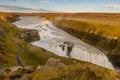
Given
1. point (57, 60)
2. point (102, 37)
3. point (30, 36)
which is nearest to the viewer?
point (57, 60)

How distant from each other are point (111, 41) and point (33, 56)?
38.5 m

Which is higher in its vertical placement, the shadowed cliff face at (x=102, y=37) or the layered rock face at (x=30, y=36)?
the shadowed cliff face at (x=102, y=37)

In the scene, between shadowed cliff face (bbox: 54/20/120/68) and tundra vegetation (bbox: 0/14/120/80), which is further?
shadowed cliff face (bbox: 54/20/120/68)

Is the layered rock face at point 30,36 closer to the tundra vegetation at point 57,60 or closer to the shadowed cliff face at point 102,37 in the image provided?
the tundra vegetation at point 57,60

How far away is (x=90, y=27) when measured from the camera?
16212 cm

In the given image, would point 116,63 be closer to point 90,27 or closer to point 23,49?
point 23,49

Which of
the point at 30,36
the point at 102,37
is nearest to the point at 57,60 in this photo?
the point at 102,37

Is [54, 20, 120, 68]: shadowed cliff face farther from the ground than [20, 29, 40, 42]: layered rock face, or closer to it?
farther from the ground

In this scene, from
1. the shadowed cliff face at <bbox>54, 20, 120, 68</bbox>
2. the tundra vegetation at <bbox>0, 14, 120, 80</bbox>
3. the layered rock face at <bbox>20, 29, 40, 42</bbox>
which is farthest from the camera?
the layered rock face at <bbox>20, 29, 40, 42</bbox>

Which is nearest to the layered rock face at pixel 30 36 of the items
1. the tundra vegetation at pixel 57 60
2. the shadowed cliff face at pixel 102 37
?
the tundra vegetation at pixel 57 60

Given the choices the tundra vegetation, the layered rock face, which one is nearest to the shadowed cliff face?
the tundra vegetation

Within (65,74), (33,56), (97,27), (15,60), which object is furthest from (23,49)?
(65,74)

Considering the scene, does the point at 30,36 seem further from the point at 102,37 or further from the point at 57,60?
the point at 57,60

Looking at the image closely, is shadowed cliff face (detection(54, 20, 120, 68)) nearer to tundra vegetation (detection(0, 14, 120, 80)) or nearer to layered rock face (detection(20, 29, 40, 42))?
tundra vegetation (detection(0, 14, 120, 80))
